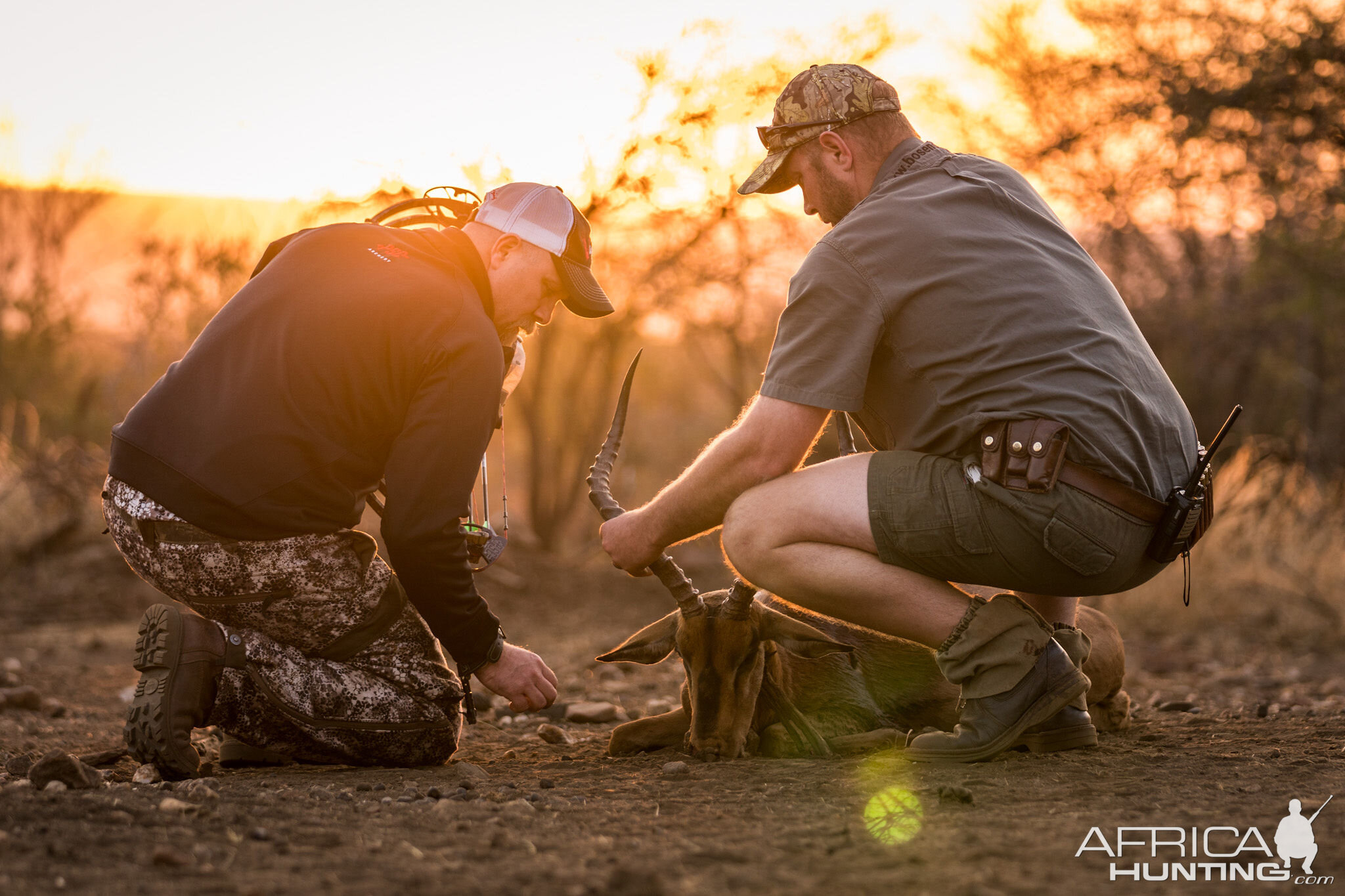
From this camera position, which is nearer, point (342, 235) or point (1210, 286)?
point (342, 235)

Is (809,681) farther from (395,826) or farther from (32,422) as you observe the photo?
(32,422)

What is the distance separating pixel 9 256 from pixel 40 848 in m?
20.2

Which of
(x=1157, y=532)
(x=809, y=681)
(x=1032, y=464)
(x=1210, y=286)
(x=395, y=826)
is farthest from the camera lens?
(x=1210, y=286)

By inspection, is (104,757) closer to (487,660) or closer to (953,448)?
(487,660)

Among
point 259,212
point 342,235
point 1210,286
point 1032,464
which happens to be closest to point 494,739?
point 342,235

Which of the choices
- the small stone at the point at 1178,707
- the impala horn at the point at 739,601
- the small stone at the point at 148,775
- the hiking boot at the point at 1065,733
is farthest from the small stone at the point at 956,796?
the small stone at the point at 1178,707

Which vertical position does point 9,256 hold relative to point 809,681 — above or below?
above

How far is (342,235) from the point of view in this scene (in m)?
4.42

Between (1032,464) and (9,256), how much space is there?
20.6 m

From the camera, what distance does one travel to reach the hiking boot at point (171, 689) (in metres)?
4.04

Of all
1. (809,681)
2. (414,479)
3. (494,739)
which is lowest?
(494,739)

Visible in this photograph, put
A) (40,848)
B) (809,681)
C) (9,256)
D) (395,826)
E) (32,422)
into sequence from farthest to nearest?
(9,256) → (32,422) → (809,681) → (395,826) → (40,848)

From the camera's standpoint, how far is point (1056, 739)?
4.49m

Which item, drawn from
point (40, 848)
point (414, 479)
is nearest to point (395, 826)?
point (40, 848)
